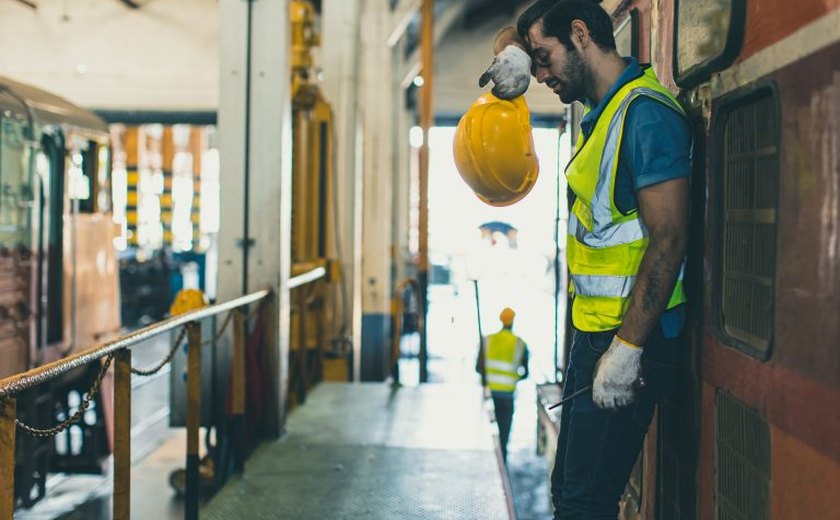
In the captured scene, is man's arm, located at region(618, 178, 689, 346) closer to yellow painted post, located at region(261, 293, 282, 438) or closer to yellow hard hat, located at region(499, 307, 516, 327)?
yellow painted post, located at region(261, 293, 282, 438)

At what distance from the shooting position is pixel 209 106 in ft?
47.2

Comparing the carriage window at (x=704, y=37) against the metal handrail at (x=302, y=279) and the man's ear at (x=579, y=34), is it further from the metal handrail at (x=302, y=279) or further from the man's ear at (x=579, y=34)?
the metal handrail at (x=302, y=279)

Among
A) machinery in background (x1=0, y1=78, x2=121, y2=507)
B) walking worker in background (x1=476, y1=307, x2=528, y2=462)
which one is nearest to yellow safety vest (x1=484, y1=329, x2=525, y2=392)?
walking worker in background (x1=476, y1=307, x2=528, y2=462)

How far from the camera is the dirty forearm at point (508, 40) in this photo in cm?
264

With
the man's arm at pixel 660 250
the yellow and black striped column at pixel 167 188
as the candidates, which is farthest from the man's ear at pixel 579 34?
the yellow and black striped column at pixel 167 188

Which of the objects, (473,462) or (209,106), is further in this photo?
(209,106)

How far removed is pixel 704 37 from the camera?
2.29m

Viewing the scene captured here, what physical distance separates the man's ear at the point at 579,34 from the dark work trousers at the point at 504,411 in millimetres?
5523

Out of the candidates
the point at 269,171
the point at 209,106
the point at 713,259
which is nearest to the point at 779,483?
the point at 713,259

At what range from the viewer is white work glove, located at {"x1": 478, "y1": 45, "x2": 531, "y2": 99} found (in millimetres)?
2604

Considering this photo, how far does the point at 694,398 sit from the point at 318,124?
7.18 m

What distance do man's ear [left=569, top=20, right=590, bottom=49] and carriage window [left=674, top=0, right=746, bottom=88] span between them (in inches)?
12.2

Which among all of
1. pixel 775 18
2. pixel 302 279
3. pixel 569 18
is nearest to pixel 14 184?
pixel 302 279

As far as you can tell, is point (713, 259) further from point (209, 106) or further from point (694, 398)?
point (209, 106)
